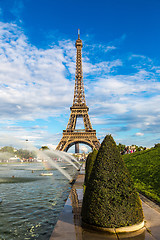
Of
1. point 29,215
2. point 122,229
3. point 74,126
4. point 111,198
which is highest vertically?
point 74,126

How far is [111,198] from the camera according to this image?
20.1 ft

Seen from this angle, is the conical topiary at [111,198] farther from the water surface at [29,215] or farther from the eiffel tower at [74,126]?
the eiffel tower at [74,126]

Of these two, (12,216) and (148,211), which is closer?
(148,211)

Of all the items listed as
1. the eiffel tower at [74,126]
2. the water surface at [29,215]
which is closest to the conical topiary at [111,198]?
the water surface at [29,215]

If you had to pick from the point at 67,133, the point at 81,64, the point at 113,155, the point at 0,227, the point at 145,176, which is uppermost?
the point at 81,64

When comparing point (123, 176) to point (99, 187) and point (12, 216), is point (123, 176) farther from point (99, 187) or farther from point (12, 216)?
point (12, 216)

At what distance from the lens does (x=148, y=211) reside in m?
8.54

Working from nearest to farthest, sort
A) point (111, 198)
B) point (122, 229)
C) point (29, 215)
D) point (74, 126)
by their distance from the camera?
1. point (122, 229)
2. point (111, 198)
3. point (29, 215)
4. point (74, 126)

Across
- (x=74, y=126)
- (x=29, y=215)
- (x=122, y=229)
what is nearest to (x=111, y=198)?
(x=122, y=229)

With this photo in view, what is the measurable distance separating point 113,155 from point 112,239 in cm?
240

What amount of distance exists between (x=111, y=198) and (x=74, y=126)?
6506 cm

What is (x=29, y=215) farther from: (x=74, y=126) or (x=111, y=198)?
(x=74, y=126)

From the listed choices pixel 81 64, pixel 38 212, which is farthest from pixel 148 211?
pixel 81 64

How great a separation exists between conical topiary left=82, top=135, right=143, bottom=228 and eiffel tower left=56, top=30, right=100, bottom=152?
2306 inches
